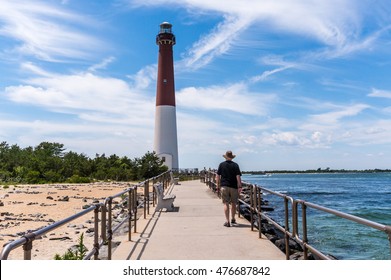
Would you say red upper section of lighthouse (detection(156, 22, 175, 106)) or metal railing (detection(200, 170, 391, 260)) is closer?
metal railing (detection(200, 170, 391, 260))

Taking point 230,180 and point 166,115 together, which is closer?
point 230,180

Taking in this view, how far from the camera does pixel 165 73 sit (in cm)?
4031

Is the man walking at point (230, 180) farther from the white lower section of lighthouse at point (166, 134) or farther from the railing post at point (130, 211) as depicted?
the white lower section of lighthouse at point (166, 134)

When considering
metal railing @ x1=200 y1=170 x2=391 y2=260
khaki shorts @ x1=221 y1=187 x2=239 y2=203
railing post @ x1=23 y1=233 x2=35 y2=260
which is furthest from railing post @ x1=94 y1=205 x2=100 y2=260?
khaki shorts @ x1=221 y1=187 x2=239 y2=203

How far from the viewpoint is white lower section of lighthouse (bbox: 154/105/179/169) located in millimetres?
39969

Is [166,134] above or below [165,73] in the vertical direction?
below

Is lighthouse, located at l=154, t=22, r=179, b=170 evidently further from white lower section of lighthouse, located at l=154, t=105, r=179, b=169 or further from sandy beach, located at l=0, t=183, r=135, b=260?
sandy beach, located at l=0, t=183, r=135, b=260

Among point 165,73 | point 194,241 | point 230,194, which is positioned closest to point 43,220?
point 230,194

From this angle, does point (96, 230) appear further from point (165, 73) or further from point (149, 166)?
point (165, 73)

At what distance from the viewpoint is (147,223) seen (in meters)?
10.3

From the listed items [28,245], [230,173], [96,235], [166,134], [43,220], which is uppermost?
[166,134]

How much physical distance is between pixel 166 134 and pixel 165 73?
6034mm
